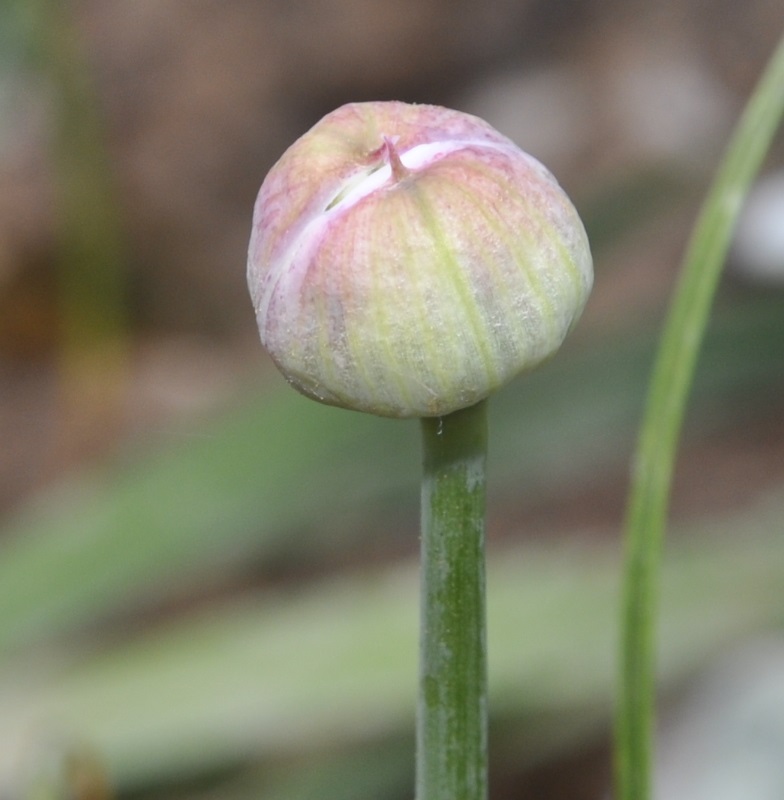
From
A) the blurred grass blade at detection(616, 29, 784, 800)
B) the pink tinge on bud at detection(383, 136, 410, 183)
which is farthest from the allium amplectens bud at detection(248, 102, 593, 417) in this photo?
the blurred grass blade at detection(616, 29, 784, 800)

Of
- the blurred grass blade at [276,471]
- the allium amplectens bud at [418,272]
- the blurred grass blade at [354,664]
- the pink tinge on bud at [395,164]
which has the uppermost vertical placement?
the blurred grass blade at [276,471]

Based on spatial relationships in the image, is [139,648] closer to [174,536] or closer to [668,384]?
[174,536]

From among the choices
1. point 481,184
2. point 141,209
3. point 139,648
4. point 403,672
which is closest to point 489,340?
point 481,184

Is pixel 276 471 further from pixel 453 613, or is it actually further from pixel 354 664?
pixel 453 613

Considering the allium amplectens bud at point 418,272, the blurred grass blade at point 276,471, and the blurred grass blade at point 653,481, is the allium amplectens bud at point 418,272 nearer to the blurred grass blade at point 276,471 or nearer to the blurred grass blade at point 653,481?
the blurred grass blade at point 653,481

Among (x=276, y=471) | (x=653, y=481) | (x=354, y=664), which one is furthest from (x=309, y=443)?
(x=653, y=481)

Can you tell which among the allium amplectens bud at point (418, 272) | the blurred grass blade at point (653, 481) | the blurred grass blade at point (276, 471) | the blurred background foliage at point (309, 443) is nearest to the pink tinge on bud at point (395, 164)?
the allium amplectens bud at point (418, 272)

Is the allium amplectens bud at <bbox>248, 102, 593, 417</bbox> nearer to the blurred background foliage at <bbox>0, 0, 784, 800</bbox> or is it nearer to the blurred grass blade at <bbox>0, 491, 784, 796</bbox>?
the blurred background foliage at <bbox>0, 0, 784, 800</bbox>
